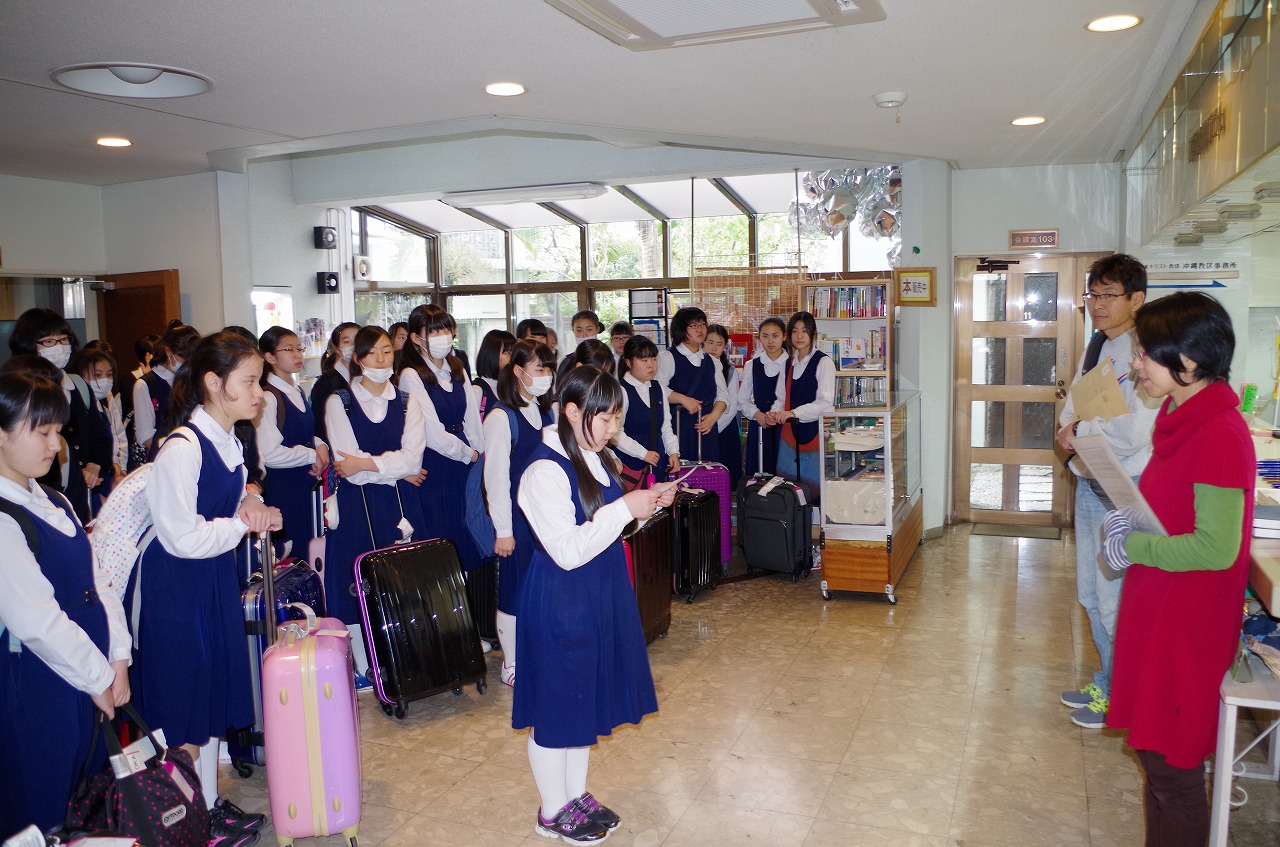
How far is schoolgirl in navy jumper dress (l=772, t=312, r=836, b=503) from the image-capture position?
20.5ft

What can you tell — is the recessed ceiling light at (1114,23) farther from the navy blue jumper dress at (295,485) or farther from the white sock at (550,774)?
the navy blue jumper dress at (295,485)

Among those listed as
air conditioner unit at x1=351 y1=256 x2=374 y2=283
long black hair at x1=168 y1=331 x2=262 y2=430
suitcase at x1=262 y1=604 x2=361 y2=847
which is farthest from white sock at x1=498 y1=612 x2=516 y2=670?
air conditioner unit at x1=351 y1=256 x2=374 y2=283

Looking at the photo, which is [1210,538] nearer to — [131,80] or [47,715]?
[47,715]

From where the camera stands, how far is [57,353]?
15.7ft

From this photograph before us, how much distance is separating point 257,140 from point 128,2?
2.70 meters

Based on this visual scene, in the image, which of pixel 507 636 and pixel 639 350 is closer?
pixel 507 636

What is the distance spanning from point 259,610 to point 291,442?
1.68 meters

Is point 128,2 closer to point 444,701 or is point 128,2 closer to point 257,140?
point 257,140

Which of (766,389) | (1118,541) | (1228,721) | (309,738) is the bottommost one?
(309,738)

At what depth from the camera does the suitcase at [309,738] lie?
2.79 meters

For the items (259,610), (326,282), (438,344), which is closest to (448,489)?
(438,344)

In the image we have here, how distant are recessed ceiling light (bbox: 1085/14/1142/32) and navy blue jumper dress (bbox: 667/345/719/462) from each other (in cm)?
352

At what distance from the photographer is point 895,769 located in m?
3.43

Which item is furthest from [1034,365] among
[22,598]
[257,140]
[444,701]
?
[22,598]
